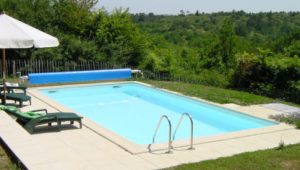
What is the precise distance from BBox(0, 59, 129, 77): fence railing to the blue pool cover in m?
1.65

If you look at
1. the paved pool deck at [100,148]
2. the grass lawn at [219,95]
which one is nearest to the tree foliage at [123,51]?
the grass lawn at [219,95]

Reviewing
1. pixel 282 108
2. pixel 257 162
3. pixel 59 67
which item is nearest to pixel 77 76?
pixel 59 67

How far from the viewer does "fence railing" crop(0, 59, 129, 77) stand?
19750 millimetres

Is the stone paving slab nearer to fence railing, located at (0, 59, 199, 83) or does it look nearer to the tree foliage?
the tree foliage

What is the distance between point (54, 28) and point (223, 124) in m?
13.2

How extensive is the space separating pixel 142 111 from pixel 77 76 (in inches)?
207

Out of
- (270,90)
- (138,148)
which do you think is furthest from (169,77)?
(138,148)

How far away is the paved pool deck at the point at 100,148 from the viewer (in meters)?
7.80

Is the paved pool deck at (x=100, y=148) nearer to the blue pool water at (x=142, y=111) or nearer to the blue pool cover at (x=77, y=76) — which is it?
the blue pool water at (x=142, y=111)

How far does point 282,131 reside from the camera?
432 inches

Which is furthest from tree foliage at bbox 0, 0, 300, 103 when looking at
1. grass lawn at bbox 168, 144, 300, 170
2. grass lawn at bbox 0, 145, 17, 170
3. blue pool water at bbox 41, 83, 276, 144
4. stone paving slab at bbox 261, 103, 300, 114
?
grass lawn at bbox 0, 145, 17, 170

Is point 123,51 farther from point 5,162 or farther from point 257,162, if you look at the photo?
point 257,162

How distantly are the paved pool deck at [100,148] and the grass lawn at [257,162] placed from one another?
39 centimetres

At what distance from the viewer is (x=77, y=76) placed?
19.1 meters
